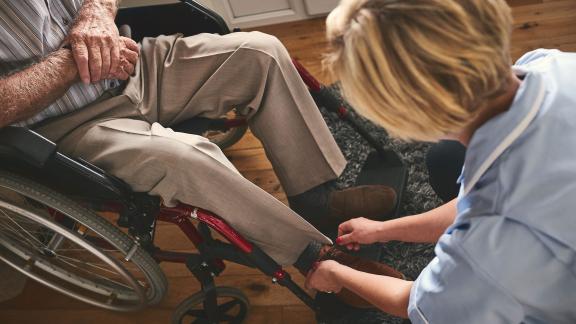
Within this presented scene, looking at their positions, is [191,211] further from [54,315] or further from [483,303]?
[54,315]

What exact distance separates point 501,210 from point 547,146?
9 centimetres

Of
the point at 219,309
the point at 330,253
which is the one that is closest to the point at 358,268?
the point at 330,253

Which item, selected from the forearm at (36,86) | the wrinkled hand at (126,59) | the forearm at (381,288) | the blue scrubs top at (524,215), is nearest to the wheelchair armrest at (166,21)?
the wrinkled hand at (126,59)

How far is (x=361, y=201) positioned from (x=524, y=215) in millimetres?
726

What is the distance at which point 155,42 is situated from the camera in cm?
126

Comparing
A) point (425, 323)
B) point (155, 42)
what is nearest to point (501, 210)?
point (425, 323)

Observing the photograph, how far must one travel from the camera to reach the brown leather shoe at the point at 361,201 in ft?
4.32

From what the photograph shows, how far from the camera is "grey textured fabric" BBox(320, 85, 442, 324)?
124cm

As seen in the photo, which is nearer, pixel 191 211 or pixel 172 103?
pixel 191 211

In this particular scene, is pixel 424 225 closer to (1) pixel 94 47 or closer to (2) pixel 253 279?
(2) pixel 253 279

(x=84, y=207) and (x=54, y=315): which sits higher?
(x=84, y=207)

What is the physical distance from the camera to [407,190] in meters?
1.46

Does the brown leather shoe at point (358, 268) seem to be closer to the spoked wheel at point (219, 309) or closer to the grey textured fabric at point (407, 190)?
the grey textured fabric at point (407, 190)

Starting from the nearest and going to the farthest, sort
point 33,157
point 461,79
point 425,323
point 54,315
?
point 461,79 → point 425,323 → point 33,157 → point 54,315
